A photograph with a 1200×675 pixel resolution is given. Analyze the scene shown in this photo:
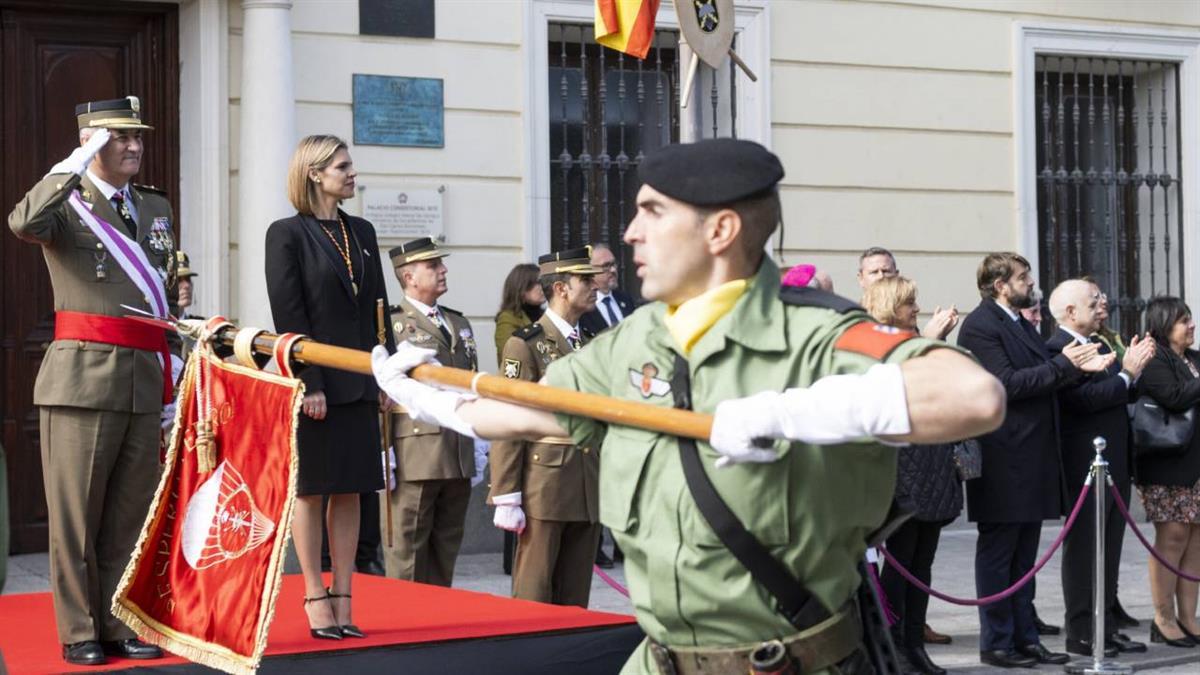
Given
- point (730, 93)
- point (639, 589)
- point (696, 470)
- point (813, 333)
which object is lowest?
point (639, 589)

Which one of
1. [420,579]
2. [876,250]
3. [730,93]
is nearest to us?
[420,579]

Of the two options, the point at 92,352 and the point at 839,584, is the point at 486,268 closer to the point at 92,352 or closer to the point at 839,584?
the point at 92,352

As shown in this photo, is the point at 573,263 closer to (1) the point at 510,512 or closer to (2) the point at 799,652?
(1) the point at 510,512

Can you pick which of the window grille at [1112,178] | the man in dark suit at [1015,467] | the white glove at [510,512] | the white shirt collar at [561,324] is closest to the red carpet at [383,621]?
the white glove at [510,512]

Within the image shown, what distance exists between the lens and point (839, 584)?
128 inches

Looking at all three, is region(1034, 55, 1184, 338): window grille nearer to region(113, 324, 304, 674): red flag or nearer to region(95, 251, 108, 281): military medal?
region(95, 251, 108, 281): military medal

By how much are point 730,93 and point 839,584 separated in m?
9.18

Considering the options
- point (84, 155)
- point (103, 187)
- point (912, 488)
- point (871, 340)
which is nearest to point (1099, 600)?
point (912, 488)

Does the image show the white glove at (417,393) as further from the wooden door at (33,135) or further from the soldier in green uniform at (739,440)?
the wooden door at (33,135)

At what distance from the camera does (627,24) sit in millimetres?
9547

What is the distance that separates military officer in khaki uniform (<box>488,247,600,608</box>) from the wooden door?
3.74m

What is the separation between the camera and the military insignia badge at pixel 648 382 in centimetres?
333

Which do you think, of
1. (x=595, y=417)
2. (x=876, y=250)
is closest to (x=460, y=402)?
(x=595, y=417)

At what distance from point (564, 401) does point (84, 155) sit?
2858mm
